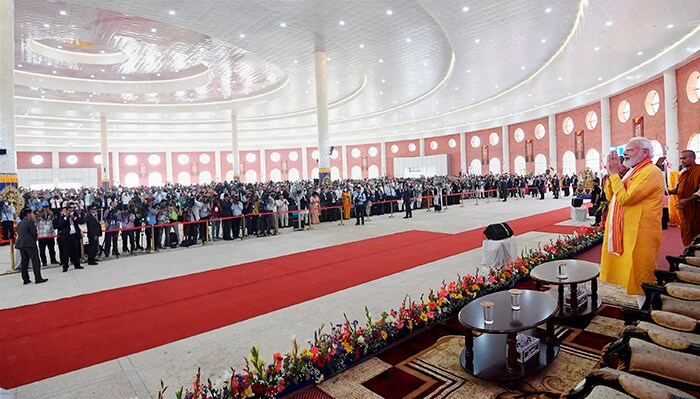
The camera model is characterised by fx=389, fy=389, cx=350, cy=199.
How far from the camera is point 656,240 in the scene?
3686mm

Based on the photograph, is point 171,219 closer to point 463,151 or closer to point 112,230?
point 112,230

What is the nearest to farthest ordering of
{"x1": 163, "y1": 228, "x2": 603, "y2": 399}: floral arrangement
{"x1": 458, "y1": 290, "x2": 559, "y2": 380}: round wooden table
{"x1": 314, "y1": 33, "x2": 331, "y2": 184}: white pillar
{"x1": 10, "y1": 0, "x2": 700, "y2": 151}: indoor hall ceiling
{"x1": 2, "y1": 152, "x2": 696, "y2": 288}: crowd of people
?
{"x1": 163, "y1": 228, "x2": 603, "y2": 399}: floral arrangement → {"x1": 458, "y1": 290, "x2": 559, "y2": 380}: round wooden table → {"x1": 2, "y1": 152, "x2": 696, "y2": 288}: crowd of people → {"x1": 10, "y1": 0, "x2": 700, "y2": 151}: indoor hall ceiling → {"x1": 314, "y1": 33, "x2": 331, "y2": 184}: white pillar

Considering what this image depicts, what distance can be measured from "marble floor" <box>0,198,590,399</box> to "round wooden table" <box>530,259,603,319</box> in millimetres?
1701

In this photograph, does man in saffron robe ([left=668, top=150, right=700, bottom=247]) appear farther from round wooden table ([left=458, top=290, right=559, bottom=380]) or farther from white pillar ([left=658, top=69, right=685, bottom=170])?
white pillar ([left=658, top=69, right=685, bottom=170])

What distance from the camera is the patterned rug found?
3117 millimetres

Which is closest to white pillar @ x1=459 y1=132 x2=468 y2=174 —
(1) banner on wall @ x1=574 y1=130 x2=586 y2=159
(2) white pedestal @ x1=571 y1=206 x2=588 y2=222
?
(1) banner on wall @ x1=574 y1=130 x2=586 y2=159

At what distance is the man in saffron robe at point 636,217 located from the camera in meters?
3.62

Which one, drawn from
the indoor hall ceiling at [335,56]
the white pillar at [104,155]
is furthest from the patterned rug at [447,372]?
the white pillar at [104,155]

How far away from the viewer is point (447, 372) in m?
3.44

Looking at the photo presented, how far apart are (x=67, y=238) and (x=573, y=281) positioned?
9.66 meters

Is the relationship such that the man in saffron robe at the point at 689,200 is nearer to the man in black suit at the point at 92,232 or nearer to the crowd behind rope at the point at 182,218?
the crowd behind rope at the point at 182,218

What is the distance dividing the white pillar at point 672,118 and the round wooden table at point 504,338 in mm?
20382

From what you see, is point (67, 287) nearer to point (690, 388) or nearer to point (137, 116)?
point (690, 388)

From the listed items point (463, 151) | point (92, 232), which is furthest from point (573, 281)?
point (463, 151)
